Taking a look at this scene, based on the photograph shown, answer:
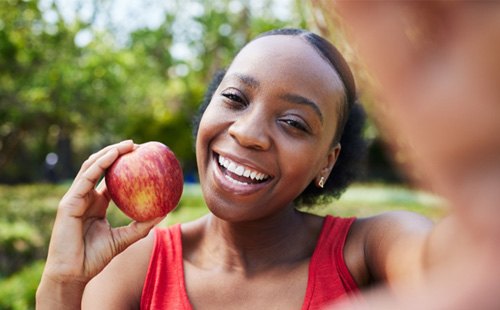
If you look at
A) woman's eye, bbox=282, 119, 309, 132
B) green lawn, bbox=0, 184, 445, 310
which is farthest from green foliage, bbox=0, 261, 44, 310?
woman's eye, bbox=282, 119, 309, 132

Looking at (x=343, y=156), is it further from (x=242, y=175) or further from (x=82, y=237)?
(x=82, y=237)

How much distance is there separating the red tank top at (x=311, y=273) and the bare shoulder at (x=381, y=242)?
35 millimetres

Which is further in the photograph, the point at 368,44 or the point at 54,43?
the point at 54,43

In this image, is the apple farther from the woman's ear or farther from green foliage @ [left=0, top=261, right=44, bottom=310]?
green foliage @ [left=0, top=261, right=44, bottom=310]

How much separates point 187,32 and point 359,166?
20.1 meters

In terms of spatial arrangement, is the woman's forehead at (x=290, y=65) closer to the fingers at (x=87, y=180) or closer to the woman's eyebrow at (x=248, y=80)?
the woman's eyebrow at (x=248, y=80)

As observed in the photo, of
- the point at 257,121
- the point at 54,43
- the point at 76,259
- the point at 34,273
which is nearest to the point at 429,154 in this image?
the point at 257,121

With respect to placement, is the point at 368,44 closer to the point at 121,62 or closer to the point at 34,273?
the point at 34,273

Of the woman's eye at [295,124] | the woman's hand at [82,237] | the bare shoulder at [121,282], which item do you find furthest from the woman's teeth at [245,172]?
the bare shoulder at [121,282]

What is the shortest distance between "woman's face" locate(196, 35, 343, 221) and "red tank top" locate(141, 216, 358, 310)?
0.82ft

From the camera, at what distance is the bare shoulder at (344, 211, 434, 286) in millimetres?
1696

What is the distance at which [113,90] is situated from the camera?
9766 mm

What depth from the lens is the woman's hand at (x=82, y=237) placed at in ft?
6.22

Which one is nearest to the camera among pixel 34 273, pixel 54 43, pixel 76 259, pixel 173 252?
pixel 76 259
